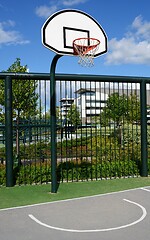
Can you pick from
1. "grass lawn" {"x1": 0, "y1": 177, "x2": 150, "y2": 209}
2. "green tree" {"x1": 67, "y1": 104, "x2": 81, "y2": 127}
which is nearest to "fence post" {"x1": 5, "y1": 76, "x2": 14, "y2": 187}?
"grass lawn" {"x1": 0, "y1": 177, "x2": 150, "y2": 209}

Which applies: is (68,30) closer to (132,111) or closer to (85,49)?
(85,49)

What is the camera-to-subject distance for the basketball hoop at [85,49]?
8312 mm

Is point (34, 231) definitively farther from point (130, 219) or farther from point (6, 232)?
point (130, 219)

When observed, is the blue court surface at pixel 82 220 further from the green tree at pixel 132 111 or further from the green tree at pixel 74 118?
the green tree at pixel 132 111

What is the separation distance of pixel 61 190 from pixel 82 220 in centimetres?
275

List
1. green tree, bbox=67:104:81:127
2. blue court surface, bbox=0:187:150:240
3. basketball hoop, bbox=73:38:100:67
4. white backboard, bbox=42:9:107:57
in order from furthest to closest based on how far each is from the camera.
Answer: green tree, bbox=67:104:81:127
basketball hoop, bbox=73:38:100:67
white backboard, bbox=42:9:107:57
blue court surface, bbox=0:187:150:240

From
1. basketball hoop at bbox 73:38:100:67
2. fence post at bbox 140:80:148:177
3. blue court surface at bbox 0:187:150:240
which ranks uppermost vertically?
basketball hoop at bbox 73:38:100:67

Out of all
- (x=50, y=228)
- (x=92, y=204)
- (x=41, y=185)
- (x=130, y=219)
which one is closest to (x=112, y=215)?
(x=130, y=219)

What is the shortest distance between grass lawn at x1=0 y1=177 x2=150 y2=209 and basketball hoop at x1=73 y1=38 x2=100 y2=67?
358cm

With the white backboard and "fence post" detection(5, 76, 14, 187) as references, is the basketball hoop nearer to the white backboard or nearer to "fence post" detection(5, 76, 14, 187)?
the white backboard

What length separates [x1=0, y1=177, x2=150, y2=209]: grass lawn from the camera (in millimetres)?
7576

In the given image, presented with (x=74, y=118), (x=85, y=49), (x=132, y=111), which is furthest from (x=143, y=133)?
(x=85, y=49)

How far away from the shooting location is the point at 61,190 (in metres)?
8.66

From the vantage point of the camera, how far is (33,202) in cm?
739
